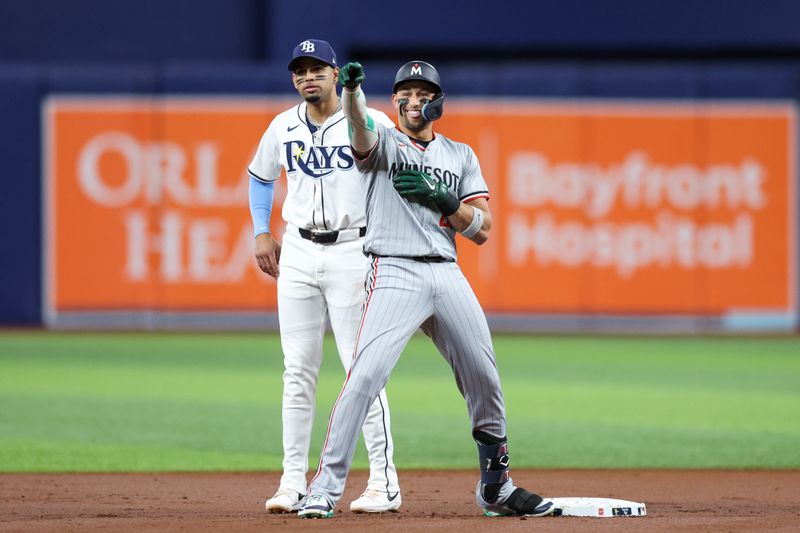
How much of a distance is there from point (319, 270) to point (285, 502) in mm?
972

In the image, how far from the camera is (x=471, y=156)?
224 inches

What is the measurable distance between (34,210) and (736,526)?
14990 millimetres

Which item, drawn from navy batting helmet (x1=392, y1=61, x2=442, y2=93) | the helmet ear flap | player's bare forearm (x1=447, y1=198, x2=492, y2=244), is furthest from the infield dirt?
navy batting helmet (x1=392, y1=61, x2=442, y2=93)

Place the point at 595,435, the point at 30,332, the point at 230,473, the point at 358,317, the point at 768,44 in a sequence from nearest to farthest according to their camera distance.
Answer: the point at 358,317
the point at 230,473
the point at 595,435
the point at 30,332
the point at 768,44

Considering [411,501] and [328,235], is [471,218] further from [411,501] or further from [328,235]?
[411,501]

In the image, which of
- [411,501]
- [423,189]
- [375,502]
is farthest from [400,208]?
[411,501]

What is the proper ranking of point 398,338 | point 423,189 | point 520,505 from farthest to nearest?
point 520,505 → point 398,338 → point 423,189

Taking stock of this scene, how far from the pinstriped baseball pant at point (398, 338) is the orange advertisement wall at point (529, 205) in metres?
13.3

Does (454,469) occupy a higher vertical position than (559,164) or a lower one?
lower

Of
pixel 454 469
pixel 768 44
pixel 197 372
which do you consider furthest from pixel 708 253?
pixel 454 469

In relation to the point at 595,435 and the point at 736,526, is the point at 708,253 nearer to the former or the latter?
the point at 595,435

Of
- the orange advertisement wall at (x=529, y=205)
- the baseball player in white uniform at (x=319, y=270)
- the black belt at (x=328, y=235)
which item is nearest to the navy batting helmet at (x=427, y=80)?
the baseball player in white uniform at (x=319, y=270)

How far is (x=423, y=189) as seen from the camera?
5.27 metres

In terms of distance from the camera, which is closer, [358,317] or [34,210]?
[358,317]
